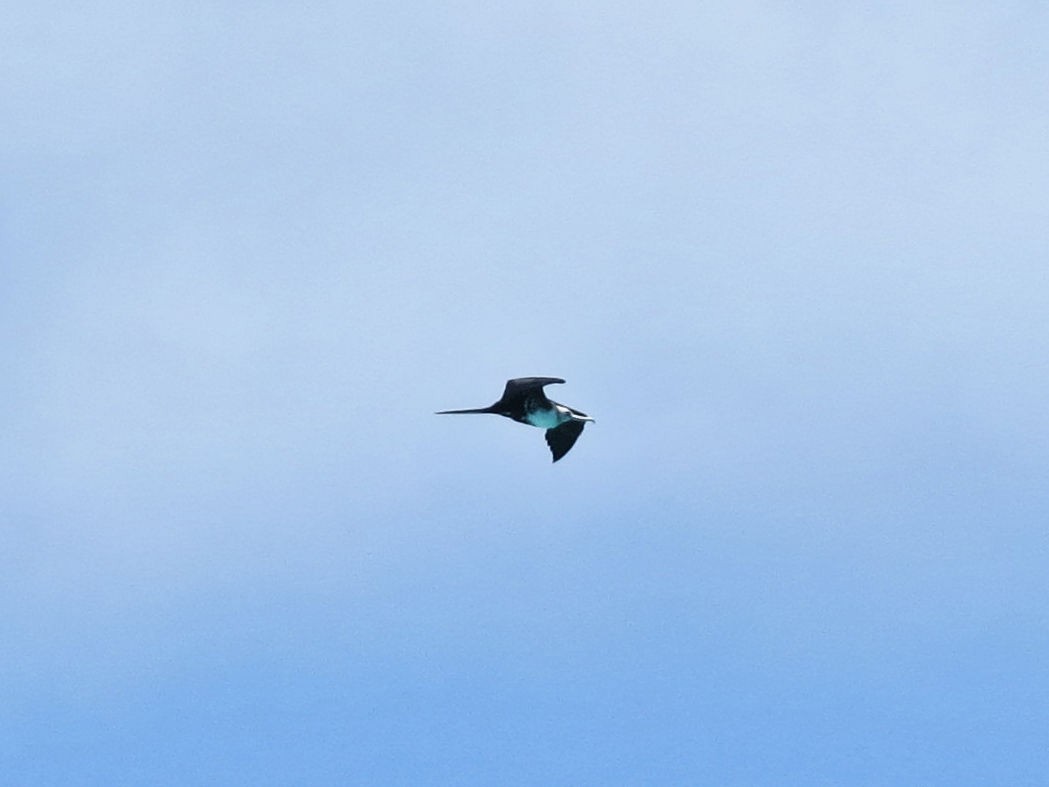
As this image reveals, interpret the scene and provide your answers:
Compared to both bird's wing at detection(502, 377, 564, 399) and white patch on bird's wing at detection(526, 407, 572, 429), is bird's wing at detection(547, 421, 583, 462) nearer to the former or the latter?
white patch on bird's wing at detection(526, 407, 572, 429)

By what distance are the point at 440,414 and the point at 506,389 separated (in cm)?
278

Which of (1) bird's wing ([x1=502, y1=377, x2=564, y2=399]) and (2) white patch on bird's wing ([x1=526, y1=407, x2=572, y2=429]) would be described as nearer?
(1) bird's wing ([x1=502, y1=377, x2=564, y2=399])

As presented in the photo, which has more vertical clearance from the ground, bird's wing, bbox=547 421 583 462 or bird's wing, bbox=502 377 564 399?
bird's wing, bbox=547 421 583 462

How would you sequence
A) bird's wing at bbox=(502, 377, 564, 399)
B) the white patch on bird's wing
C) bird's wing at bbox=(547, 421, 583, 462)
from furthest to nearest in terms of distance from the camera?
bird's wing at bbox=(547, 421, 583, 462) < the white patch on bird's wing < bird's wing at bbox=(502, 377, 564, 399)

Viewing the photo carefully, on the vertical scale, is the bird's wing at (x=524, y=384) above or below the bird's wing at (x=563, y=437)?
below

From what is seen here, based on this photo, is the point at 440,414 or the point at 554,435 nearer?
the point at 440,414

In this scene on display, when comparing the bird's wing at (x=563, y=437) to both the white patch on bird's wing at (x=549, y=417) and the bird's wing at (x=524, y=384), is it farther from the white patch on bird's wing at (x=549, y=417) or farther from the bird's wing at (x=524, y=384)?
the bird's wing at (x=524, y=384)

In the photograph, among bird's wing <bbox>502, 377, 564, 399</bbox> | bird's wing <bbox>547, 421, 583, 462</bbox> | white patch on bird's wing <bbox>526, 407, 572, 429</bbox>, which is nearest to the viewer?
bird's wing <bbox>502, 377, 564, 399</bbox>

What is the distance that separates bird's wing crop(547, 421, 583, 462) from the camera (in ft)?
276

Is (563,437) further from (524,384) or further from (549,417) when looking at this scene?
(524,384)

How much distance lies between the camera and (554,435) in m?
84.2

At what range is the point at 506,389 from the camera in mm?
79250

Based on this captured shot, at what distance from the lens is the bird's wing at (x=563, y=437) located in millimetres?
84000

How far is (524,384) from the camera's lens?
78.1 meters
